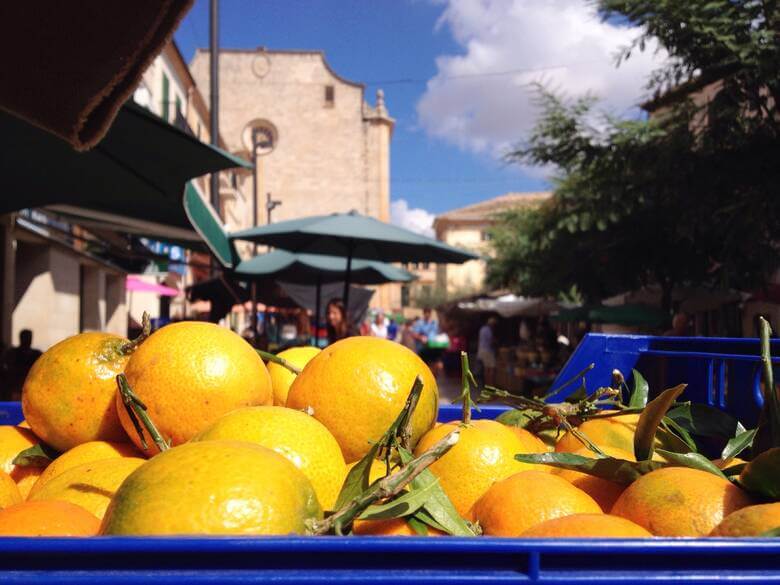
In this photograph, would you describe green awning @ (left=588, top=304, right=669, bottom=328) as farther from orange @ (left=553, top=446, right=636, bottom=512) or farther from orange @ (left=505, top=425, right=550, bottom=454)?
orange @ (left=553, top=446, right=636, bottom=512)

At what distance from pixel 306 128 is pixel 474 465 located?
45.5 m

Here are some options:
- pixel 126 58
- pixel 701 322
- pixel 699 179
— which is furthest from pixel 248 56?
pixel 126 58

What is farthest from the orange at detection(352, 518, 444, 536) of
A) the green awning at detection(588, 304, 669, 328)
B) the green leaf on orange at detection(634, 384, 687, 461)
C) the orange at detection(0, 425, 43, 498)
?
the green awning at detection(588, 304, 669, 328)

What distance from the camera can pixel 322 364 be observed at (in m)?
1.53

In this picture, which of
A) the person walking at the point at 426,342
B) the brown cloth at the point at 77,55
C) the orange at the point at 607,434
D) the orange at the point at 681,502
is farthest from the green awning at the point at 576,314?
the orange at the point at 681,502

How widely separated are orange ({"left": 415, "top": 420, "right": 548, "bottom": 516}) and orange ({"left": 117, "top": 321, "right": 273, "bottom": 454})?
1.51ft

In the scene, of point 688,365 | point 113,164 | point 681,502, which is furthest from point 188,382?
point 113,164

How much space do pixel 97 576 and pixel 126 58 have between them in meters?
2.50

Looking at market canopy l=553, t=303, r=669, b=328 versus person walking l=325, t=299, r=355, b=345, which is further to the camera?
market canopy l=553, t=303, r=669, b=328

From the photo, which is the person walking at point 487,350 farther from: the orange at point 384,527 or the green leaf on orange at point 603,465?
the orange at point 384,527

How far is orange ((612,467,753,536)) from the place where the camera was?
1015 millimetres

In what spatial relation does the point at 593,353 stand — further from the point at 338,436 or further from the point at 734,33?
the point at 734,33

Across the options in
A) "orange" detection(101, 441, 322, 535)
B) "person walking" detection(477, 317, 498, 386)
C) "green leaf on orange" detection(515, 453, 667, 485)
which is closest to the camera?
"orange" detection(101, 441, 322, 535)

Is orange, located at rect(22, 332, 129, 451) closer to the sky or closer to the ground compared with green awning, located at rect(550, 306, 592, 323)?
closer to the sky
